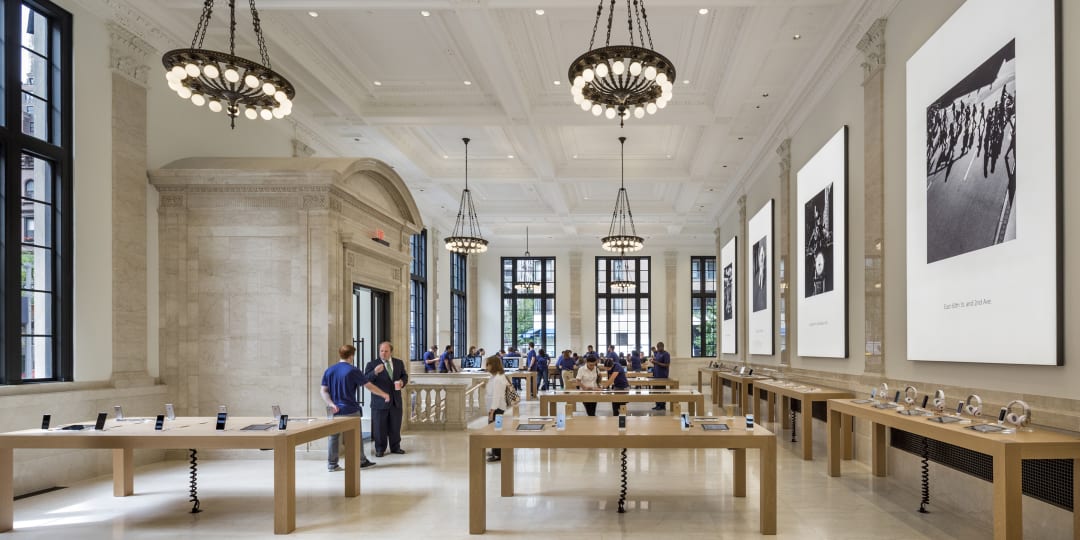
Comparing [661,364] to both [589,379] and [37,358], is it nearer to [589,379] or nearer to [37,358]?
[589,379]

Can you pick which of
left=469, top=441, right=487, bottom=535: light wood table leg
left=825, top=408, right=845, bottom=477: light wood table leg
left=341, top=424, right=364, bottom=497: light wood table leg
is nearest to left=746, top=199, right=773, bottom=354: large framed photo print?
left=825, top=408, right=845, bottom=477: light wood table leg

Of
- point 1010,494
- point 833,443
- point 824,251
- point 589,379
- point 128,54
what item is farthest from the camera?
point 589,379

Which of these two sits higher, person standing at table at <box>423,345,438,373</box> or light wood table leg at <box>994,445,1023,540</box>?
light wood table leg at <box>994,445,1023,540</box>

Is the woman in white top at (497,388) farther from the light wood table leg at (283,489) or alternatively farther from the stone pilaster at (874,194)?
the stone pilaster at (874,194)

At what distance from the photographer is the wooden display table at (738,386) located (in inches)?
548

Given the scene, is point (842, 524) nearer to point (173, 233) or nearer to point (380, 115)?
point (173, 233)

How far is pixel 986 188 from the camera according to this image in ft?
19.1

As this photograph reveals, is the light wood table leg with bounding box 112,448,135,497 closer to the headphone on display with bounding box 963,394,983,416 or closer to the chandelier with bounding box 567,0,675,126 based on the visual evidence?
the chandelier with bounding box 567,0,675,126

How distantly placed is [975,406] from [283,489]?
237 inches

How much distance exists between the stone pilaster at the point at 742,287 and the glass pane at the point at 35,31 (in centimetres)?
1460

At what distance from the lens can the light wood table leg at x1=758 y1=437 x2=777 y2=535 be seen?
5738mm

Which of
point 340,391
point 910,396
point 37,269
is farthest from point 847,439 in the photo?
point 37,269

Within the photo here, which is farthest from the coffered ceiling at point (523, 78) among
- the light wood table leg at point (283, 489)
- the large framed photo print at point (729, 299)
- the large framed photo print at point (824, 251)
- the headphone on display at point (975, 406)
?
the light wood table leg at point (283, 489)

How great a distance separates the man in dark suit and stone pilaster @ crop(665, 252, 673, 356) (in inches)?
806
